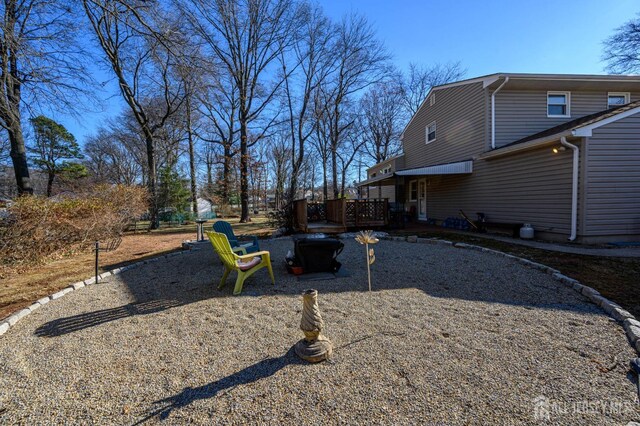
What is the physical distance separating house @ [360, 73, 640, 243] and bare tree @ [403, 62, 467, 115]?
40.2 feet

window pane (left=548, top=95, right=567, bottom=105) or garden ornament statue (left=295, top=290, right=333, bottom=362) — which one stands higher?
window pane (left=548, top=95, right=567, bottom=105)

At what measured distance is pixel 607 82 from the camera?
8852 mm

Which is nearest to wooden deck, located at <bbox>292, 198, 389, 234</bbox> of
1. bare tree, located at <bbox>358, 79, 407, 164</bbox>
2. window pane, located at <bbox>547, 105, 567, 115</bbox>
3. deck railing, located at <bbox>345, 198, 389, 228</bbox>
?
deck railing, located at <bbox>345, 198, 389, 228</bbox>

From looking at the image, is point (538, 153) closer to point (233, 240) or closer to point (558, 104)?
point (558, 104)

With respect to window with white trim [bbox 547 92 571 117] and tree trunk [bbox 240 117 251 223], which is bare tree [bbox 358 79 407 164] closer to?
tree trunk [bbox 240 117 251 223]

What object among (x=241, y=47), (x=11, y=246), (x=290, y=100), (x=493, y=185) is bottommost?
(x=11, y=246)

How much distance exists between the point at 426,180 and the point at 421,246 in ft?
22.7

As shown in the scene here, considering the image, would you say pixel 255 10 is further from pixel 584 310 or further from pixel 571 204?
pixel 584 310

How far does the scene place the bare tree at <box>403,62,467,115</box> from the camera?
22.5 metres

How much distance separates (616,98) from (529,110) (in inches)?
130

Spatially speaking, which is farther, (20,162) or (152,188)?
(152,188)

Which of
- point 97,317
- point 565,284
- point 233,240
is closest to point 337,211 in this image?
point 233,240

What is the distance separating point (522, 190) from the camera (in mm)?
7934

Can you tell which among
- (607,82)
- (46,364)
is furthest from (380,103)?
(46,364)
